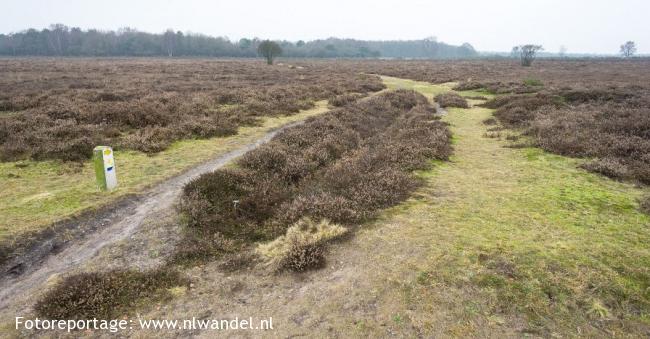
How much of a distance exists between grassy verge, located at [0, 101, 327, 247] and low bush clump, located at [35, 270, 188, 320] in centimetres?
291

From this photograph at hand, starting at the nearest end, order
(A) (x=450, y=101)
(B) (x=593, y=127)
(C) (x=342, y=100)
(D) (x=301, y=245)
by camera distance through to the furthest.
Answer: (D) (x=301, y=245) < (B) (x=593, y=127) < (C) (x=342, y=100) < (A) (x=450, y=101)

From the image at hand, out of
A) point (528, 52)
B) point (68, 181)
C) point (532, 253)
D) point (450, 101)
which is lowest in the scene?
point (532, 253)

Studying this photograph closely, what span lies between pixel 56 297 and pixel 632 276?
9147 millimetres

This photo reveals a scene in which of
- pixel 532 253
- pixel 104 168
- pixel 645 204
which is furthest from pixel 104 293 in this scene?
pixel 645 204

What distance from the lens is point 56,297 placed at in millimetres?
5672

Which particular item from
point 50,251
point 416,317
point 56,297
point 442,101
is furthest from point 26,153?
point 442,101

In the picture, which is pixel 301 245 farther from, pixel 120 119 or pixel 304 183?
pixel 120 119

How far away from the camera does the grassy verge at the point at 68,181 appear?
866 centimetres

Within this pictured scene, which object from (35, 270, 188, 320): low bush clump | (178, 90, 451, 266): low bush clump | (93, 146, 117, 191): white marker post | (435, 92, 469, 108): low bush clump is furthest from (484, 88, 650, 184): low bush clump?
(93, 146, 117, 191): white marker post

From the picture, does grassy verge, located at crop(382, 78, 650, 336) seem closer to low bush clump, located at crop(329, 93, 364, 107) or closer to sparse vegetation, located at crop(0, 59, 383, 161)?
sparse vegetation, located at crop(0, 59, 383, 161)

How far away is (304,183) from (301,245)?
14.3 ft

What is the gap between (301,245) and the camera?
7.14 m

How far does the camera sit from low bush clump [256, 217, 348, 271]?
680cm

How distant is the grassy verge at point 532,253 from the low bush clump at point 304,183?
1123 millimetres
